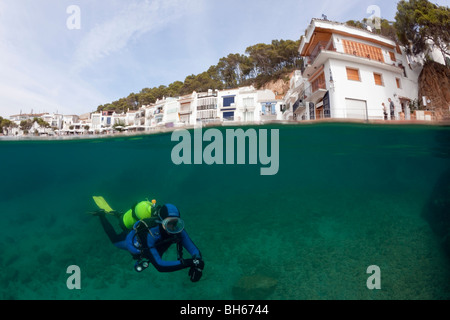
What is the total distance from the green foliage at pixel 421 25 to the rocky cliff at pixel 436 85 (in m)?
2.13

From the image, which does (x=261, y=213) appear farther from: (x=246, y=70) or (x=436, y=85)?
(x=246, y=70)

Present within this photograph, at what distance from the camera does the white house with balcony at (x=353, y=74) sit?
19.4 metres

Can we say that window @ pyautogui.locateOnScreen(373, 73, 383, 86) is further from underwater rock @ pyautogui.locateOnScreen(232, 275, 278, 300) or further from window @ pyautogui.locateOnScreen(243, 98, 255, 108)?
window @ pyautogui.locateOnScreen(243, 98, 255, 108)

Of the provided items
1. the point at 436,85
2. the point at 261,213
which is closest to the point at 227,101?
the point at 261,213

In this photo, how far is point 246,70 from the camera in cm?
5028

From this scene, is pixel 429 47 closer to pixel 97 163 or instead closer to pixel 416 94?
pixel 416 94

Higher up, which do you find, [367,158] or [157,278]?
[367,158]

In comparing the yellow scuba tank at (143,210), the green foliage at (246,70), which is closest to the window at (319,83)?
the yellow scuba tank at (143,210)

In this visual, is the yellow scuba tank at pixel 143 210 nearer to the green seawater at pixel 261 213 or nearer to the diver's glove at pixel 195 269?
the diver's glove at pixel 195 269

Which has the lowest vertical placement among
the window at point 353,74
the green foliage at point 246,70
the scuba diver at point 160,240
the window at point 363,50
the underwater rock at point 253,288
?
the underwater rock at point 253,288

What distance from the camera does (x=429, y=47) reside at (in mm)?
24094

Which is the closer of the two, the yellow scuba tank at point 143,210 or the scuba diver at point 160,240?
the scuba diver at point 160,240
